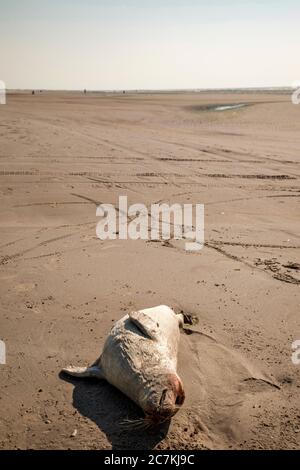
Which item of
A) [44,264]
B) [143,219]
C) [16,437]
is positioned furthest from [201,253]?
[16,437]

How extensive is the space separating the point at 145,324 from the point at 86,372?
60 cm

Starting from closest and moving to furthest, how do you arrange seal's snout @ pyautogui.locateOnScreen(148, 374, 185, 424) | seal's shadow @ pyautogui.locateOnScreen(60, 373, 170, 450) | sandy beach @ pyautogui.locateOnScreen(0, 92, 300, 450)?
seal's snout @ pyautogui.locateOnScreen(148, 374, 185, 424)
seal's shadow @ pyautogui.locateOnScreen(60, 373, 170, 450)
sandy beach @ pyautogui.locateOnScreen(0, 92, 300, 450)

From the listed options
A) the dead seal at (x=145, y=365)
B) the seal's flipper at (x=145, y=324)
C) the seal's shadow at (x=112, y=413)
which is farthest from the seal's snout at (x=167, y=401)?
the seal's flipper at (x=145, y=324)

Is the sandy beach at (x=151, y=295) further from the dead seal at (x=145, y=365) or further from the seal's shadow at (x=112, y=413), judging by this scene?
the dead seal at (x=145, y=365)

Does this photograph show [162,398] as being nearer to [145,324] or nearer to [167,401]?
[167,401]

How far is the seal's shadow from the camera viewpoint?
2.87 meters

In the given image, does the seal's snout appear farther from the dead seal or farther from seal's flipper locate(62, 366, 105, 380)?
seal's flipper locate(62, 366, 105, 380)

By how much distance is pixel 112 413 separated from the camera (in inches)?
120

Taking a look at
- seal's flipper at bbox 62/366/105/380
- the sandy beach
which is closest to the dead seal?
seal's flipper at bbox 62/366/105/380

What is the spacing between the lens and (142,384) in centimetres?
287

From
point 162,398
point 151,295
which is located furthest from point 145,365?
point 151,295

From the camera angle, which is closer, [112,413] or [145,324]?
[112,413]

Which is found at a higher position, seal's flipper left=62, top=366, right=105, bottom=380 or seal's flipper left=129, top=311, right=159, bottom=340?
seal's flipper left=129, top=311, right=159, bottom=340
